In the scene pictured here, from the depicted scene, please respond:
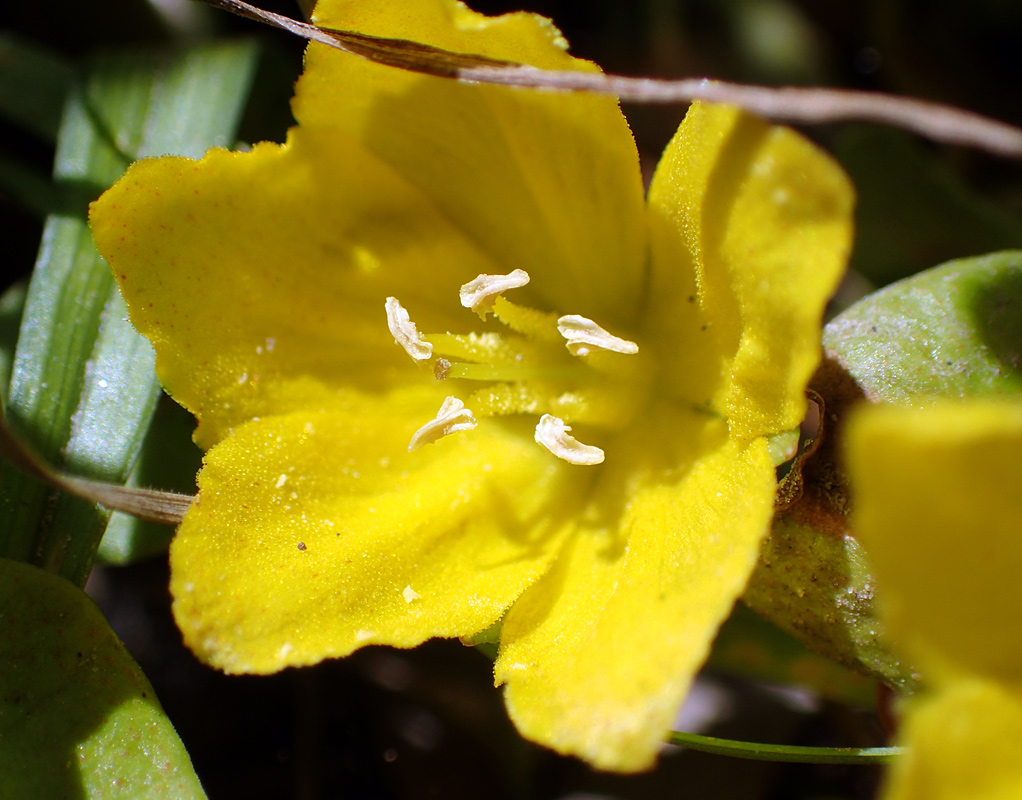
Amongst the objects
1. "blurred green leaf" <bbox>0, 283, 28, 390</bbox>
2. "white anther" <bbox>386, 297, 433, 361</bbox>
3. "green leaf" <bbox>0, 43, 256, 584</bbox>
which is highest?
"white anther" <bbox>386, 297, 433, 361</bbox>

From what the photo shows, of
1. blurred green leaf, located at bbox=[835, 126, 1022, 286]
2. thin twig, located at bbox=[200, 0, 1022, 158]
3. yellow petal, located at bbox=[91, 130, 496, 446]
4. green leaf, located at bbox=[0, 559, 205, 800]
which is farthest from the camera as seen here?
blurred green leaf, located at bbox=[835, 126, 1022, 286]

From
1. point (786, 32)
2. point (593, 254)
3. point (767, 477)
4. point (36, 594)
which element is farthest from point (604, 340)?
point (786, 32)

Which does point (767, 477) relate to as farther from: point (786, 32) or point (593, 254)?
point (786, 32)

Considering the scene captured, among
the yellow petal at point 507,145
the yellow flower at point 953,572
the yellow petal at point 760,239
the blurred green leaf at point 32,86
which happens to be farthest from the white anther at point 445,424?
the blurred green leaf at point 32,86

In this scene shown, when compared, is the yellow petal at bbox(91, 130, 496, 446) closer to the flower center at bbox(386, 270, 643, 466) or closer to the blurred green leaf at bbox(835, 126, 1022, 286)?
the flower center at bbox(386, 270, 643, 466)

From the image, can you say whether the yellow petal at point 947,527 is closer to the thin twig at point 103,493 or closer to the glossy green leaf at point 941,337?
the glossy green leaf at point 941,337

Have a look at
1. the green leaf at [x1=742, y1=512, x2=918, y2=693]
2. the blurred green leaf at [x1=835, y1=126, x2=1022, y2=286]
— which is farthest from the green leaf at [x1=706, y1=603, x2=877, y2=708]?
the blurred green leaf at [x1=835, y1=126, x2=1022, y2=286]

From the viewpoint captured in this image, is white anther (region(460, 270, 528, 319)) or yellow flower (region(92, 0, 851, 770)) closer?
yellow flower (region(92, 0, 851, 770))
